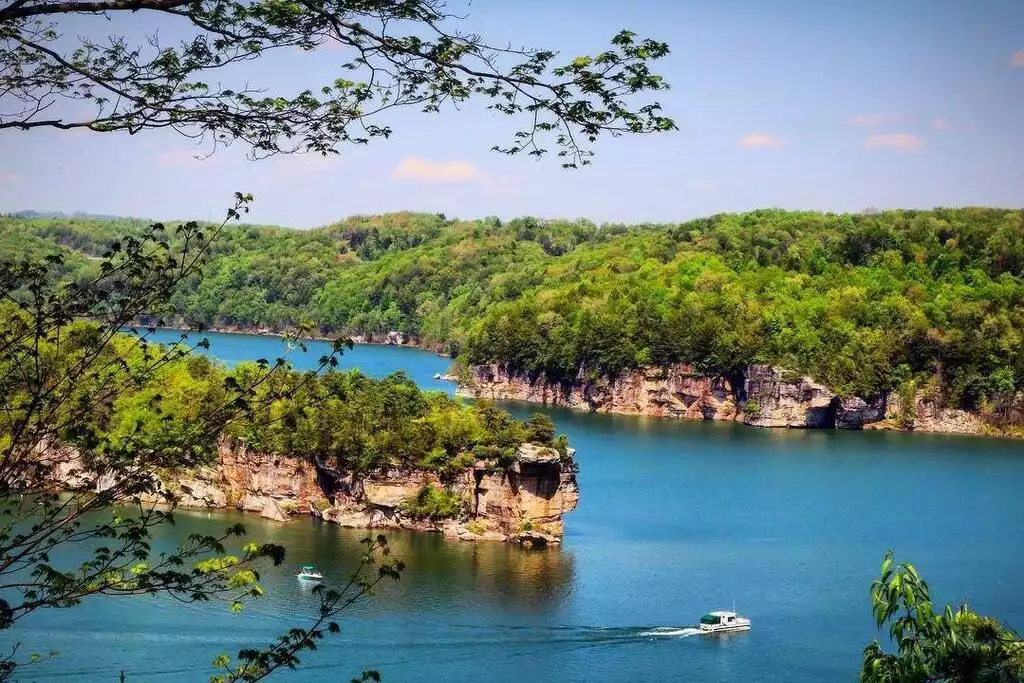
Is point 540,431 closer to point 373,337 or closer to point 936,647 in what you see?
point 936,647

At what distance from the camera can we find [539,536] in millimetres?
45250

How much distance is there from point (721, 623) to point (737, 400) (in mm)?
57842

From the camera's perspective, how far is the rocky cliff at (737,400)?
90375mm

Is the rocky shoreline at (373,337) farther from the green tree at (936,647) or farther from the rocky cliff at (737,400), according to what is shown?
the green tree at (936,647)

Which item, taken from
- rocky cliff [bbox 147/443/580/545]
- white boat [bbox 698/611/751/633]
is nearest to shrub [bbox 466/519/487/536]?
rocky cliff [bbox 147/443/580/545]

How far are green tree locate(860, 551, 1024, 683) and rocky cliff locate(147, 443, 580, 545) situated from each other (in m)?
28.6

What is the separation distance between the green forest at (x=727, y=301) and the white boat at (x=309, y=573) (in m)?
33.2

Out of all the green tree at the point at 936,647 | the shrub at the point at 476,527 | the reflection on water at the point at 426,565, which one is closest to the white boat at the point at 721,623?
the reflection on water at the point at 426,565

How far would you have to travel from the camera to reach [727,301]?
331ft

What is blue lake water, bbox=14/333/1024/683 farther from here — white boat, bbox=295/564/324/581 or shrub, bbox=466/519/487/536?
shrub, bbox=466/519/487/536

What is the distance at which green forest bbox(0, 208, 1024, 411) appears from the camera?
92938 millimetres

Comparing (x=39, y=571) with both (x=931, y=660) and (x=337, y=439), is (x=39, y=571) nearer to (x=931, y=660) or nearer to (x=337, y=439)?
(x=931, y=660)

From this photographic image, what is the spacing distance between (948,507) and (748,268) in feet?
185

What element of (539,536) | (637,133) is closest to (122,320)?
(637,133)
